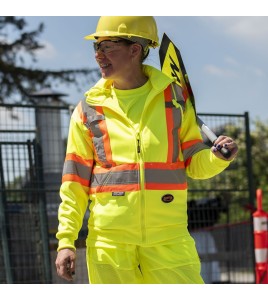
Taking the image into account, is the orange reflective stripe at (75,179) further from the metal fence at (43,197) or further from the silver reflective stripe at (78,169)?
the metal fence at (43,197)

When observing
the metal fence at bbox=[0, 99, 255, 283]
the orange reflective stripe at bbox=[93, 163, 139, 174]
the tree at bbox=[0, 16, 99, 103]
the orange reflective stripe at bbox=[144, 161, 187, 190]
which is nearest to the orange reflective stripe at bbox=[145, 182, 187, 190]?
the orange reflective stripe at bbox=[144, 161, 187, 190]

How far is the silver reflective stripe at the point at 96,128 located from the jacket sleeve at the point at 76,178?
39 millimetres

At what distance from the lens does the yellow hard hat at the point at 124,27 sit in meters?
4.83

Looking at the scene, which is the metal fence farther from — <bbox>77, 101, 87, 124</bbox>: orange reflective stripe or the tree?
the tree

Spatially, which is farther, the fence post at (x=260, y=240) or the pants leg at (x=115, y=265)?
the fence post at (x=260, y=240)

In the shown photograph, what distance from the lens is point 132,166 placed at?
4.68 metres

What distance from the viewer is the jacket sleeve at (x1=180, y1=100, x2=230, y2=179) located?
481 cm

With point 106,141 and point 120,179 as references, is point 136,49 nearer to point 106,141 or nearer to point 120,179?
point 106,141

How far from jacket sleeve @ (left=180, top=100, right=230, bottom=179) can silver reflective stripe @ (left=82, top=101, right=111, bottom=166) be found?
423 mm

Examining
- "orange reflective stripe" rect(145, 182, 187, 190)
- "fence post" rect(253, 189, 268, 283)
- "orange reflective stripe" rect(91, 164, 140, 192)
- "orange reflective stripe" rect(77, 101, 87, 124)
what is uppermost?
"orange reflective stripe" rect(77, 101, 87, 124)

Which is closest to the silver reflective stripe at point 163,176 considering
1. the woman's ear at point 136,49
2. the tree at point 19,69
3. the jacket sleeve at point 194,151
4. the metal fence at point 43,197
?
the jacket sleeve at point 194,151

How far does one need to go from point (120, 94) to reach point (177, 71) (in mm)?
420
